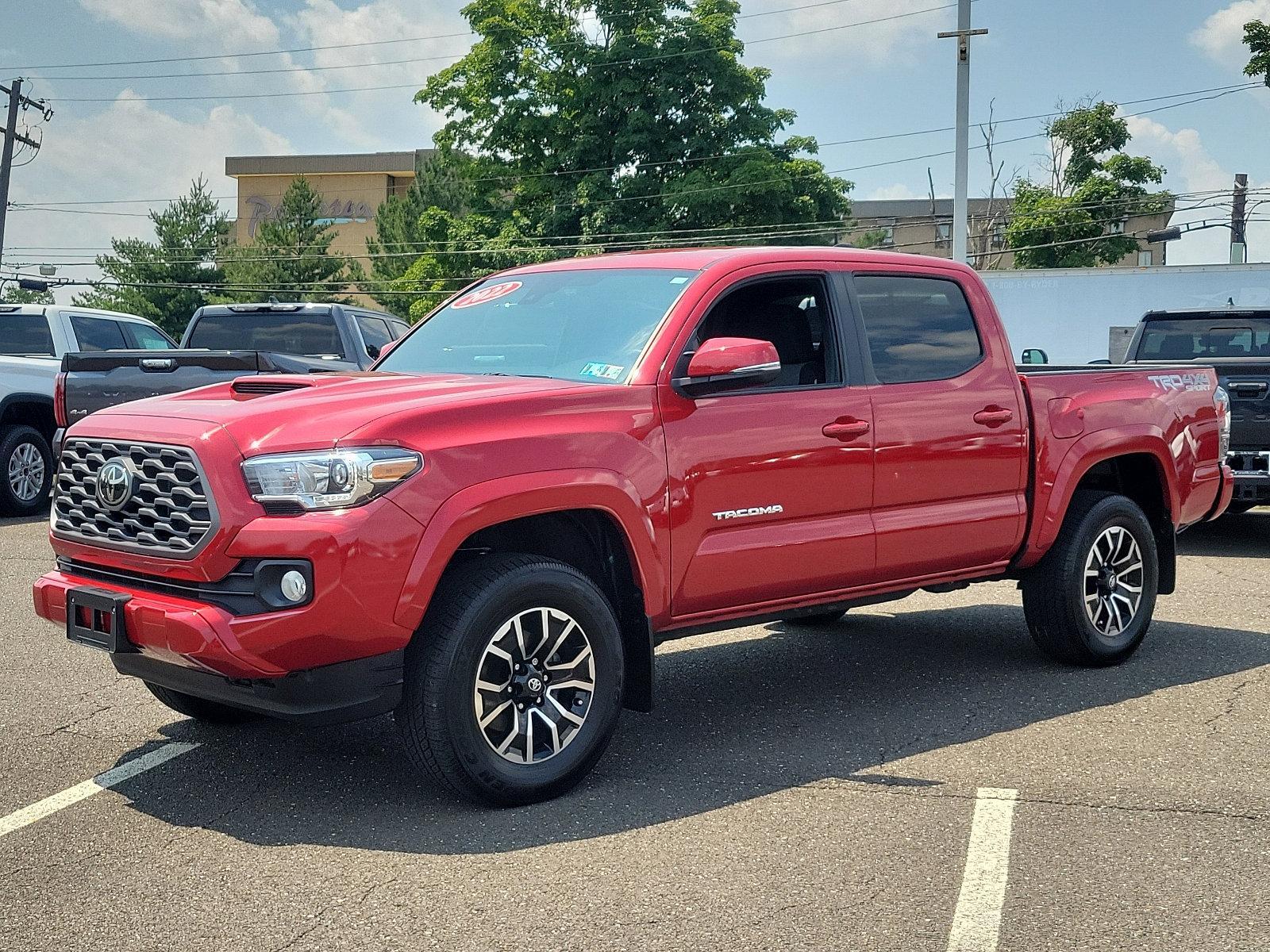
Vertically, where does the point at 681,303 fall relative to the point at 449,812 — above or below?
above

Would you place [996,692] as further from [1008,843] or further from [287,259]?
[287,259]

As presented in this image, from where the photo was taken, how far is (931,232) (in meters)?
83.8

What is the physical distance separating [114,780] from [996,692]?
3863mm

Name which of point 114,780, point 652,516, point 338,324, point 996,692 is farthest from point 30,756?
point 338,324

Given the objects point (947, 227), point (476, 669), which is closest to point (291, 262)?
point (947, 227)

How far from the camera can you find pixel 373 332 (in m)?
14.0

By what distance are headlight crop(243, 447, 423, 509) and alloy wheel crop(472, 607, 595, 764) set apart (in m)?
0.68

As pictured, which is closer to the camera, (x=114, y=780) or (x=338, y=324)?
(x=114, y=780)

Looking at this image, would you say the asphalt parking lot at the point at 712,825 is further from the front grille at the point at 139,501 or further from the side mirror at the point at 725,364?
the side mirror at the point at 725,364

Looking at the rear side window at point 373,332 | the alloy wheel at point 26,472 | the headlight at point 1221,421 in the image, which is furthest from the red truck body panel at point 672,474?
the alloy wheel at point 26,472

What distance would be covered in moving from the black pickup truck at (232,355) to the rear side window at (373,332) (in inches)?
0.5

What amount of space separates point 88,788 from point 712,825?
2.27m

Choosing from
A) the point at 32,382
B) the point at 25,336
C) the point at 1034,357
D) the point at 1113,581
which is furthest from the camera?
the point at 25,336

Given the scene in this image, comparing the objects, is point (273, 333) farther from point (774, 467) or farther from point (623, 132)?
point (623, 132)
